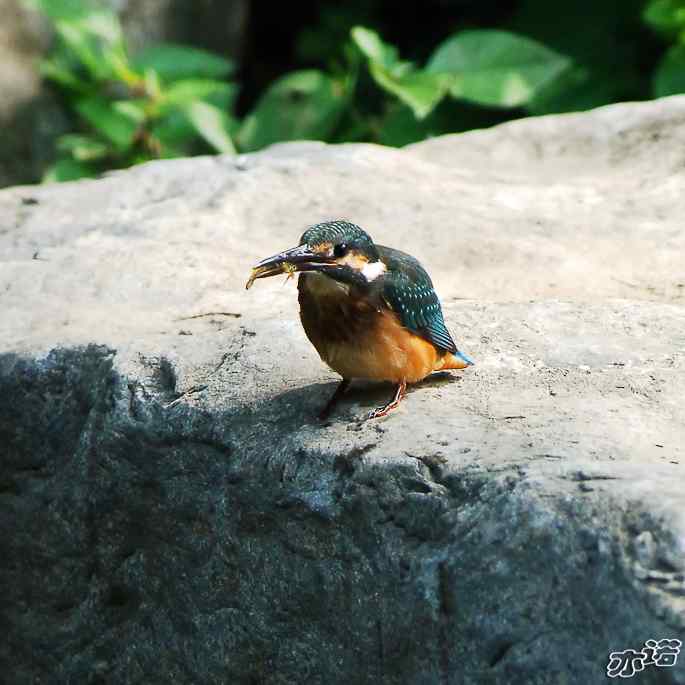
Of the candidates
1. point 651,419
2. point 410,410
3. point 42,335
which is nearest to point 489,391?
point 410,410

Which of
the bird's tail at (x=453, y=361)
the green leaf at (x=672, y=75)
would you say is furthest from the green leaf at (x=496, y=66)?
the bird's tail at (x=453, y=361)

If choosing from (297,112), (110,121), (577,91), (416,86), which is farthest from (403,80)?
(110,121)

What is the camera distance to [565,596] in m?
2.34

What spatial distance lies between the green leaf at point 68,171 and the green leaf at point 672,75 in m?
2.88

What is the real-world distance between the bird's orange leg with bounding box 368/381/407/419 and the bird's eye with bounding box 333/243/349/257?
1.28ft

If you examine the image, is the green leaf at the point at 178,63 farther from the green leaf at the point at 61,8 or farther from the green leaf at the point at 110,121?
the green leaf at the point at 61,8

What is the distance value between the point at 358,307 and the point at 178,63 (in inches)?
150

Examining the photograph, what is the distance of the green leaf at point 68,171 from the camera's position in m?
6.28

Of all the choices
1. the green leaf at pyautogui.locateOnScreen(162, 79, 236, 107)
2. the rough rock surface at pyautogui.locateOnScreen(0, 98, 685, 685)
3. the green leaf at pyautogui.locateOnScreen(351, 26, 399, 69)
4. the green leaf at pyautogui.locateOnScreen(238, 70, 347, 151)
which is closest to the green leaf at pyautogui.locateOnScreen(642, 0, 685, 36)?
the rough rock surface at pyautogui.locateOnScreen(0, 98, 685, 685)

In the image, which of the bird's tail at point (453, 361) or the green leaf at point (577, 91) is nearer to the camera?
the bird's tail at point (453, 361)

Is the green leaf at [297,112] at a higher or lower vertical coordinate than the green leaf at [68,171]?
higher

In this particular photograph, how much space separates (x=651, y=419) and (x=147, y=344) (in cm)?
146

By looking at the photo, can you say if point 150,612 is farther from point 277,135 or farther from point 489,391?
point 277,135

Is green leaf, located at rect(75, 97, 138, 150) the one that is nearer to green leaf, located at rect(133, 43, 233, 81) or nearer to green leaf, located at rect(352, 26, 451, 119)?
green leaf, located at rect(133, 43, 233, 81)
